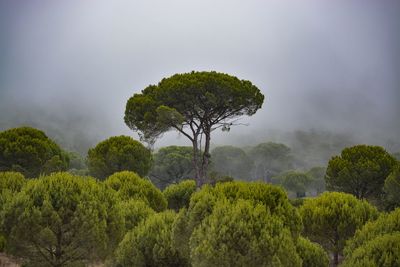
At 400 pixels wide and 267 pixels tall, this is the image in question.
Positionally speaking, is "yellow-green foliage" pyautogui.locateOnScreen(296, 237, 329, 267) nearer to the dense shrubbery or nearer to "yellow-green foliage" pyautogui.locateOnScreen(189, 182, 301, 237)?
Result: the dense shrubbery

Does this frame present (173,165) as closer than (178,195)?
No

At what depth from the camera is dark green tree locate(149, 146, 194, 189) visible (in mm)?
71125

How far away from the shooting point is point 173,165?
7144cm

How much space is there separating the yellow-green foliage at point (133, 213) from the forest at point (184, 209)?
0.22 ft

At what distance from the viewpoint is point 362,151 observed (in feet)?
128

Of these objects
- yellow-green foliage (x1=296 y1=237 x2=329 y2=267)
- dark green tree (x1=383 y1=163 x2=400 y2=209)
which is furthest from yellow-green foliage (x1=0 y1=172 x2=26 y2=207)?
Answer: dark green tree (x1=383 y1=163 x2=400 y2=209)

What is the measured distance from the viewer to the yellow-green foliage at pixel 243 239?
35.6 feet

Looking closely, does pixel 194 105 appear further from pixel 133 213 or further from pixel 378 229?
pixel 378 229

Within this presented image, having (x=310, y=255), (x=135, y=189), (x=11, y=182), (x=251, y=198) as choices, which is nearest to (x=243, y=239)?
(x=251, y=198)

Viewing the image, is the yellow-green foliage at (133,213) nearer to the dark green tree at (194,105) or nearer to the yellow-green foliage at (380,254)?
the yellow-green foliage at (380,254)

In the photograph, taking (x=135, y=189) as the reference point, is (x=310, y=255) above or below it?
below

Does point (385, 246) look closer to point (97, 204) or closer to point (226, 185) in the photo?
point (226, 185)

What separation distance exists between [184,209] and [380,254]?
6563 millimetres

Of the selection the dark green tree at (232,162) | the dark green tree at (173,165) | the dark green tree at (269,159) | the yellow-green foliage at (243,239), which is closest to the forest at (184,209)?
the yellow-green foliage at (243,239)
